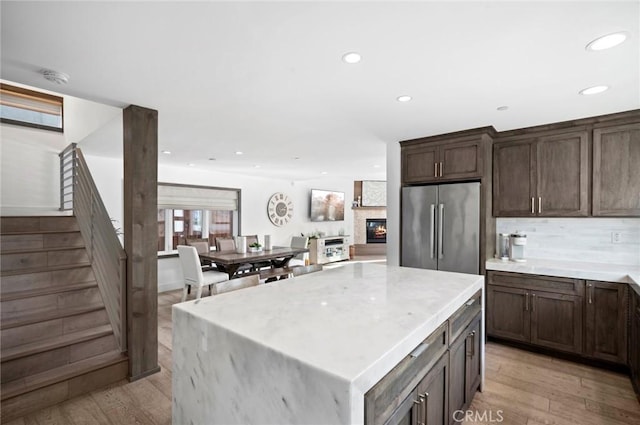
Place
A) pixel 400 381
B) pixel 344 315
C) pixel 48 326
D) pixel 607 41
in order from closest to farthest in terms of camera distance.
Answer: pixel 400 381, pixel 344 315, pixel 607 41, pixel 48 326

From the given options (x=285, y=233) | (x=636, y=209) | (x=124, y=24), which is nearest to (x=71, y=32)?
(x=124, y=24)

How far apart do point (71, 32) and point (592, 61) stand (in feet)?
9.65

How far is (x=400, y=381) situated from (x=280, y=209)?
678cm

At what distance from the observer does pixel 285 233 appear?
7945 millimetres

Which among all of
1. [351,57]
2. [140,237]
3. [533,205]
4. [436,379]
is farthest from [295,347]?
[533,205]

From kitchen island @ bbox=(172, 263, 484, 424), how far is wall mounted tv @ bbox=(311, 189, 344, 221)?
21.7 ft

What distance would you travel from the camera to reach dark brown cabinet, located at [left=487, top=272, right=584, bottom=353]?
2865 mm

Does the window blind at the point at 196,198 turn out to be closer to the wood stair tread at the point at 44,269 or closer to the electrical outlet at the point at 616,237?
the wood stair tread at the point at 44,269

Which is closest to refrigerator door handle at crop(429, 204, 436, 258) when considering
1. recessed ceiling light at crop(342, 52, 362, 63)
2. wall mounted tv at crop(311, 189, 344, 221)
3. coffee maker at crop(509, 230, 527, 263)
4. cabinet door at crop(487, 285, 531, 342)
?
cabinet door at crop(487, 285, 531, 342)

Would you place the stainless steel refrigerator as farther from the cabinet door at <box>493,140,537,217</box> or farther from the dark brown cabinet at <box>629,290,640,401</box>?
the dark brown cabinet at <box>629,290,640,401</box>

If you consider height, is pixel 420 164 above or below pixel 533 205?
above

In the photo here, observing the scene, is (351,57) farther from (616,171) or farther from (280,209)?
(280,209)

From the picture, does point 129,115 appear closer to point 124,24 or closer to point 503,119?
point 124,24

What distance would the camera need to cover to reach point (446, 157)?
141 inches
